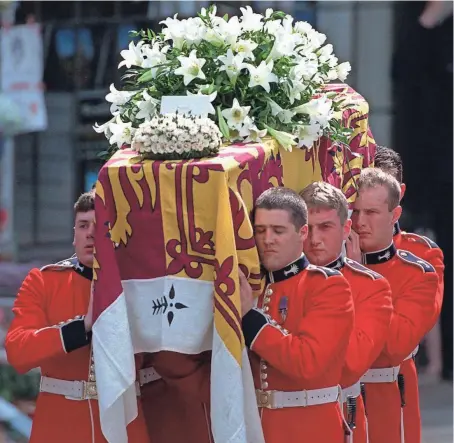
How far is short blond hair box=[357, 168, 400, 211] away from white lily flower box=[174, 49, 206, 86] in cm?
108

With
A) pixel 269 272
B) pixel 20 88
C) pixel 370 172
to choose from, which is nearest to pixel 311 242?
pixel 269 272

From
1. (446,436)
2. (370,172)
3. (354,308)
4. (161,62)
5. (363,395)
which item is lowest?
(446,436)

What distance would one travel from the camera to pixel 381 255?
19.5ft

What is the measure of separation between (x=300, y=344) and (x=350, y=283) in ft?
2.01

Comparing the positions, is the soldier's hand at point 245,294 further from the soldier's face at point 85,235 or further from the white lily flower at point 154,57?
the white lily flower at point 154,57

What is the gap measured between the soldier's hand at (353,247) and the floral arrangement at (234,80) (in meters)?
0.58

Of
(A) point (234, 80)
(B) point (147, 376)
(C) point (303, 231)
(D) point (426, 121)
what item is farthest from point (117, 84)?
(C) point (303, 231)

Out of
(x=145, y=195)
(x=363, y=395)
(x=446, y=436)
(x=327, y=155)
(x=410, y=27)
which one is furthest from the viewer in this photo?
(x=410, y=27)

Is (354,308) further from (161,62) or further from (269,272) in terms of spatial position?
(161,62)

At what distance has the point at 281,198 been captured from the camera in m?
4.81

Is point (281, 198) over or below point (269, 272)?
over

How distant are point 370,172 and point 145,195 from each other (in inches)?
58.7

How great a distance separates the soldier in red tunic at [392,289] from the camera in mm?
5715

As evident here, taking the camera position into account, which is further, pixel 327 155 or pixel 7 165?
pixel 7 165
